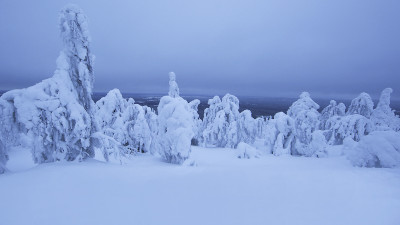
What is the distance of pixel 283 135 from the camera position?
23.2 meters

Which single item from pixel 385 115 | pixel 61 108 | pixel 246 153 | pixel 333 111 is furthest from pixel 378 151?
pixel 333 111

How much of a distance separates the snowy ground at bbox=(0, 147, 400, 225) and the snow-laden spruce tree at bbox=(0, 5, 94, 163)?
5.28 ft

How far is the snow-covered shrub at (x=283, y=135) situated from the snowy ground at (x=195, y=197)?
1514cm

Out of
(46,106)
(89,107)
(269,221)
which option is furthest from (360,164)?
(46,106)

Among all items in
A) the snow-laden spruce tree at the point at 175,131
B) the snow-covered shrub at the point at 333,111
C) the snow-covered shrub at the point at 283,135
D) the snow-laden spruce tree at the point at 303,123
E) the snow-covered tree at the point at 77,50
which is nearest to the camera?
the snow-covered tree at the point at 77,50

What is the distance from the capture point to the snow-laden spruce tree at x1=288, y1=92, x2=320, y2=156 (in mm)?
23188

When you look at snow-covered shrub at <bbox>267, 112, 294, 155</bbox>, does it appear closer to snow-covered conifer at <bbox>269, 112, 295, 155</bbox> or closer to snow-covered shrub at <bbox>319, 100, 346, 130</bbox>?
snow-covered conifer at <bbox>269, 112, 295, 155</bbox>

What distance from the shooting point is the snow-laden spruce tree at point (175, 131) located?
13719 millimetres

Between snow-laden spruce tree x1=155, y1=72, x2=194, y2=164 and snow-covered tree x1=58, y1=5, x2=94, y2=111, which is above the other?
snow-covered tree x1=58, y1=5, x2=94, y2=111

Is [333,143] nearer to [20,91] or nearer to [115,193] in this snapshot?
[115,193]

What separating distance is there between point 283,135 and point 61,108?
21394 millimetres

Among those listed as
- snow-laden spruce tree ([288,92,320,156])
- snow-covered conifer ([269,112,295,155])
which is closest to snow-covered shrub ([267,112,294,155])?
snow-covered conifer ([269,112,295,155])

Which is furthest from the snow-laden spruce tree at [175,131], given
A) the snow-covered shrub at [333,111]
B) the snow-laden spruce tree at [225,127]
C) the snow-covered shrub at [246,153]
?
the snow-covered shrub at [333,111]

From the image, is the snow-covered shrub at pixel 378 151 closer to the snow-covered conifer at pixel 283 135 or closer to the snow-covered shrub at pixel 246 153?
the snow-covered shrub at pixel 246 153
